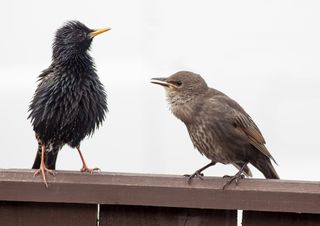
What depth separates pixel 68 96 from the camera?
3725 mm

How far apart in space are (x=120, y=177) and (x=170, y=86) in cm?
109

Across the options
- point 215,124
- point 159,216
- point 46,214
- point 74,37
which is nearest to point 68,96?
point 74,37

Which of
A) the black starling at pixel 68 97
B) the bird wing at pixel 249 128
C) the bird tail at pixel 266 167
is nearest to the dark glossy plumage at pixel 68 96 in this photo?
the black starling at pixel 68 97

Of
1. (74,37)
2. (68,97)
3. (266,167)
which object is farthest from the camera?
(74,37)

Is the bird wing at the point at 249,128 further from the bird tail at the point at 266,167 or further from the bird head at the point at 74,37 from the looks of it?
the bird head at the point at 74,37

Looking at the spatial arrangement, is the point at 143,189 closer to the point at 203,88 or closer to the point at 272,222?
the point at 272,222

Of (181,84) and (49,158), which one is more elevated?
(181,84)

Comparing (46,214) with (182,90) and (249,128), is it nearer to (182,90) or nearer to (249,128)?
(182,90)

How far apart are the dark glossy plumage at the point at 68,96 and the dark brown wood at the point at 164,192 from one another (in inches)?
Answer: 52.9

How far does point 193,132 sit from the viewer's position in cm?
346

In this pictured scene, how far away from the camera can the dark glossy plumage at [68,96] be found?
3.70 meters

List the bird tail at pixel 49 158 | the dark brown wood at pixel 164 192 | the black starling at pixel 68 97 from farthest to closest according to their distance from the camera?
the bird tail at pixel 49 158, the black starling at pixel 68 97, the dark brown wood at pixel 164 192

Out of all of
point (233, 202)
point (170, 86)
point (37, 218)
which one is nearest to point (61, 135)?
point (170, 86)

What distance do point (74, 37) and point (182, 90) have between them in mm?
911
